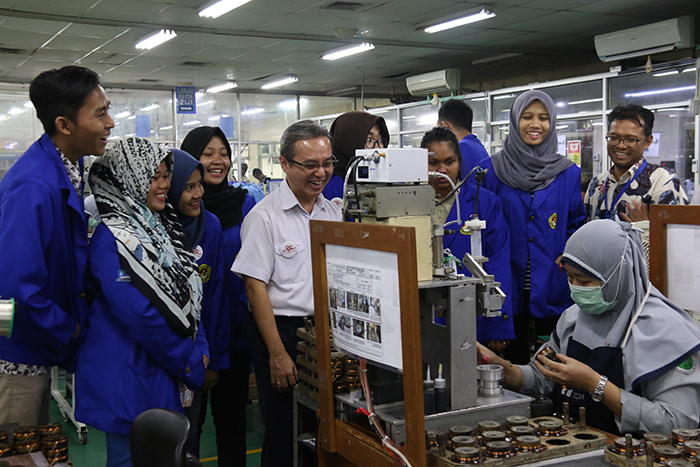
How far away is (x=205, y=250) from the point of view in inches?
98.2

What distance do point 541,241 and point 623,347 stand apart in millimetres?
1030

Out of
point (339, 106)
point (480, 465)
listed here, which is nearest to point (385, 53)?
point (339, 106)

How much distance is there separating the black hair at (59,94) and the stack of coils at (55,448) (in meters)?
0.89

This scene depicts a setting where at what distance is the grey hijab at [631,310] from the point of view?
1689mm

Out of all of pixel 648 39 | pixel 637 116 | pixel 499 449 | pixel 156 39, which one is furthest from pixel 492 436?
pixel 156 39

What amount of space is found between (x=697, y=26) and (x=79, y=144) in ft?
27.0

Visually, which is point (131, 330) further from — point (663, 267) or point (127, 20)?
point (127, 20)

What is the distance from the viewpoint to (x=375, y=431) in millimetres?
1536

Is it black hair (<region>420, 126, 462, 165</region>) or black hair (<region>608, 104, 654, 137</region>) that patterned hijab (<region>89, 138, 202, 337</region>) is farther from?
black hair (<region>608, 104, 654, 137</region>)

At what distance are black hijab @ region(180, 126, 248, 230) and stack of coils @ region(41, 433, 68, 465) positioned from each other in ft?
4.12

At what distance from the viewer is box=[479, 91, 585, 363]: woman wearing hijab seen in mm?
2766

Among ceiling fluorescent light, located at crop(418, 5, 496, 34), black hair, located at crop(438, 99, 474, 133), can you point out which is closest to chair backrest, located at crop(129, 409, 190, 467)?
black hair, located at crop(438, 99, 474, 133)

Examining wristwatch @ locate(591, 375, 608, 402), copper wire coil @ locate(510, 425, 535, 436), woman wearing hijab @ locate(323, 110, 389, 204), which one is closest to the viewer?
copper wire coil @ locate(510, 425, 535, 436)

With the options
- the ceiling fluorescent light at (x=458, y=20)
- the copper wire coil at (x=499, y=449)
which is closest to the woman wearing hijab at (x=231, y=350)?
the copper wire coil at (x=499, y=449)
